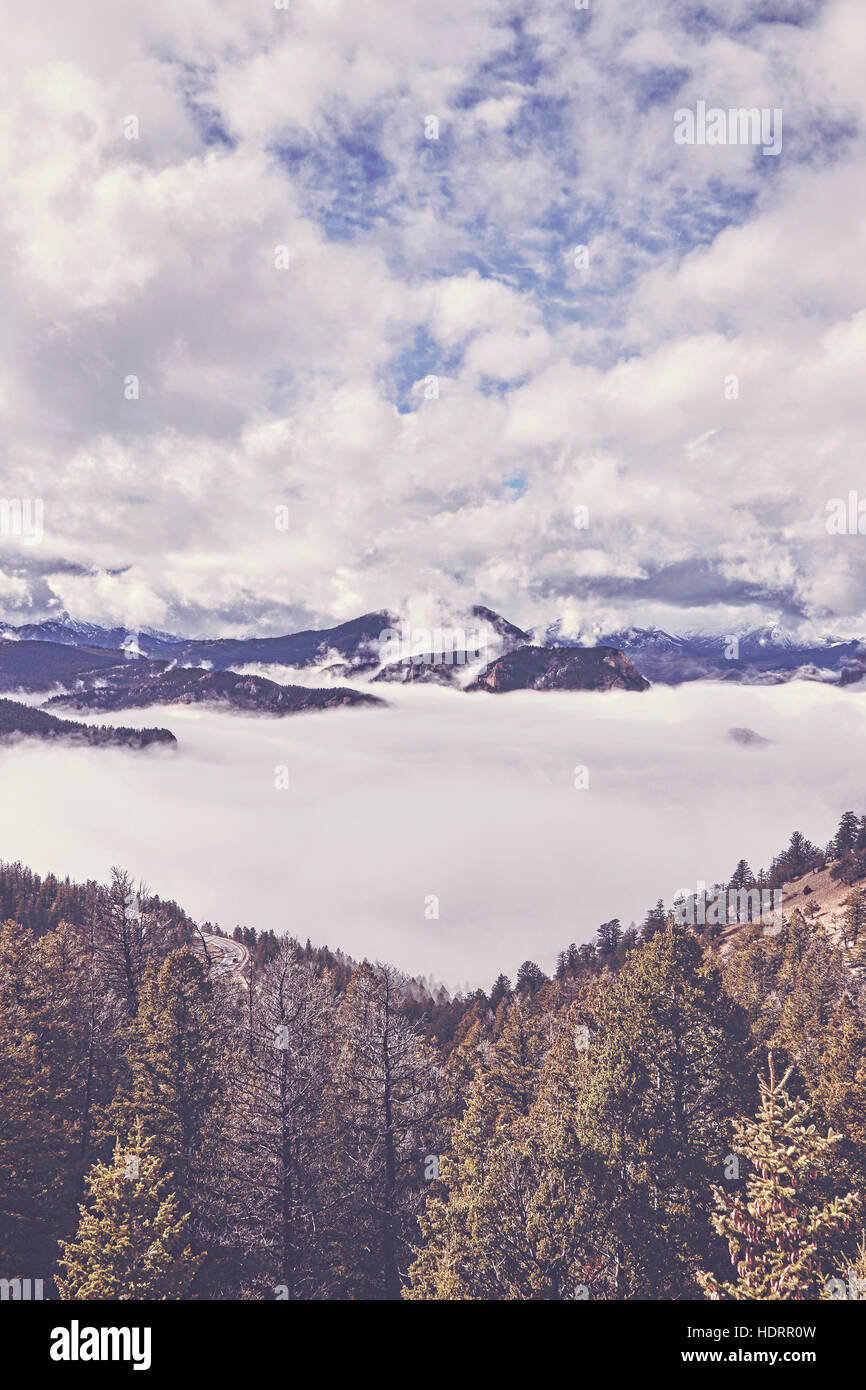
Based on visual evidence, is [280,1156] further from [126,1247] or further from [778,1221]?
[778,1221]

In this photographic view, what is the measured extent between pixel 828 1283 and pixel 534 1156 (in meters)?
9.99

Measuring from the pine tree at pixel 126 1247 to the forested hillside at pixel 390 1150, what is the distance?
90 millimetres

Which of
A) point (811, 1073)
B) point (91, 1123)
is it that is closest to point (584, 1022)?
point (811, 1073)

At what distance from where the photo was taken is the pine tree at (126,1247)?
18.7 meters

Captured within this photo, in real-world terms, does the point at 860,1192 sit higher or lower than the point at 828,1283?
lower

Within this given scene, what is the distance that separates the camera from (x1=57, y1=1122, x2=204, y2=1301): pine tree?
18719 millimetres

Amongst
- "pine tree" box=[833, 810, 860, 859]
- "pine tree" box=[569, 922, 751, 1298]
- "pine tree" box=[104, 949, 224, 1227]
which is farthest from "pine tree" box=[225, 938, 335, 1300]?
"pine tree" box=[833, 810, 860, 859]

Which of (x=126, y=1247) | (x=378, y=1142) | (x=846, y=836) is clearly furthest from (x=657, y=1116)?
(x=846, y=836)

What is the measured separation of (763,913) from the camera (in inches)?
4719

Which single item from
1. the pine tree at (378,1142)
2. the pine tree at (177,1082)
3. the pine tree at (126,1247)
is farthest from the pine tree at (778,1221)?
the pine tree at (177,1082)

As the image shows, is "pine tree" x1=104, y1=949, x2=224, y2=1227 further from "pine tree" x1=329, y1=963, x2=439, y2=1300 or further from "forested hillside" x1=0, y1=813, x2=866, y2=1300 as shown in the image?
"pine tree" x1=329, y1=963, x2=439, y2=1300

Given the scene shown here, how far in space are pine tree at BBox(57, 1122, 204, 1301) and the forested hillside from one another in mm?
90

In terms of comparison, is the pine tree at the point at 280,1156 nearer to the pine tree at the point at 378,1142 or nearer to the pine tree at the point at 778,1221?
the pine tree at the point at 378,1142
